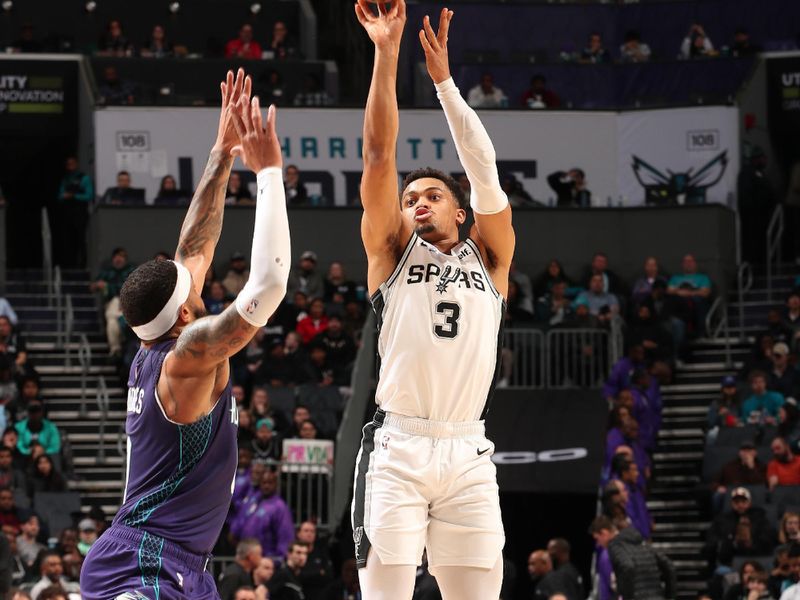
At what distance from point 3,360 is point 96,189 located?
642 centimetres

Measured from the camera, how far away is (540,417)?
22.8 metres

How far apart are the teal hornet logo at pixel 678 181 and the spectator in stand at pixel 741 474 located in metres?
8.71

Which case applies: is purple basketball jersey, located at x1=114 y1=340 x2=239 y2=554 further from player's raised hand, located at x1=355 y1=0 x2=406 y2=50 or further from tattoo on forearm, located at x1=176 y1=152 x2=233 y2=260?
player's raised hand, located at x1=355 y1=0 x2=406 y2=50

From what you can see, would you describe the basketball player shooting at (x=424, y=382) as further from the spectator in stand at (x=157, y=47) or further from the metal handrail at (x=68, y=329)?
the spectator in stand at (x=157, y=47)

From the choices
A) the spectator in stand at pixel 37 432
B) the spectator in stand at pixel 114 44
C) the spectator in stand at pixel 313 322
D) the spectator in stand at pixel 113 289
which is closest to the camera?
the spectator in stand at pixel 37 432

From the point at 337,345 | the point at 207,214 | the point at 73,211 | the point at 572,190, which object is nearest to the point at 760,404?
the point at 337,345

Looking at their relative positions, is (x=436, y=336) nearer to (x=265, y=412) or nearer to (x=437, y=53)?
(x=437, y=53)

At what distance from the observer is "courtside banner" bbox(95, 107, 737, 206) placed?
29.1 m

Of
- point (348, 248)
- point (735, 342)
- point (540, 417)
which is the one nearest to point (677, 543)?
point (540, 417)

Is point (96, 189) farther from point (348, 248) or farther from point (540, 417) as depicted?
→ point (540, 417)

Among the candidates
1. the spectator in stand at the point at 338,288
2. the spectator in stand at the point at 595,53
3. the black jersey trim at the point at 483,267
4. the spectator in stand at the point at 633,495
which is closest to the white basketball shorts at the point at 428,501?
the black jersey trim at the point at 483,267

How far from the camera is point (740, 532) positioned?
19812mm

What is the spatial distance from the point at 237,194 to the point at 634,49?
8.61 m

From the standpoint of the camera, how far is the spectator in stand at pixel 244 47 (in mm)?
31375
